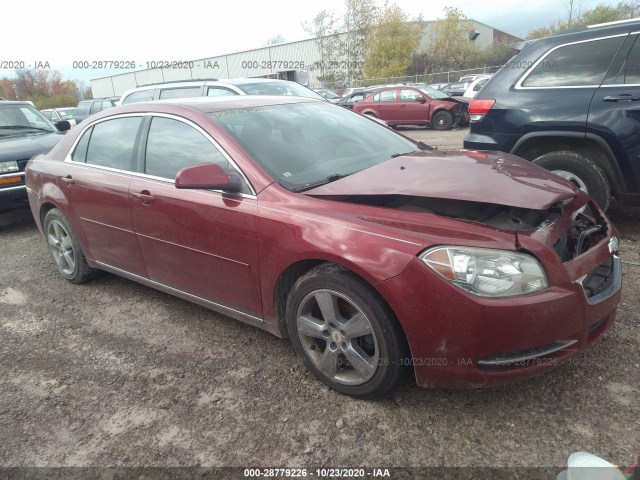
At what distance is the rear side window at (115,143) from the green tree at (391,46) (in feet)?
138

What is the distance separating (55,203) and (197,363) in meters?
2.19

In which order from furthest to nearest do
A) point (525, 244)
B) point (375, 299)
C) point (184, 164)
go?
point (184, 164)
point (375, 299)
point (525, 244)

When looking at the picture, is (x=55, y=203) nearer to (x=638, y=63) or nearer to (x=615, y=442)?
(x=615, y=442)

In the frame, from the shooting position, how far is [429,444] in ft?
7.13

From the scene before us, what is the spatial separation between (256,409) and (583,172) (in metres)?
3.50

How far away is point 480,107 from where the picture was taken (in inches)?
186

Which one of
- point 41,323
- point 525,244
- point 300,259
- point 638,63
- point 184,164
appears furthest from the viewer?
point 638,63

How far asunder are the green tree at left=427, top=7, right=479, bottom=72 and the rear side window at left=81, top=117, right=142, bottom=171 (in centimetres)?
4438

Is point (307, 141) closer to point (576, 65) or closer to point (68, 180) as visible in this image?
point (68, 180)

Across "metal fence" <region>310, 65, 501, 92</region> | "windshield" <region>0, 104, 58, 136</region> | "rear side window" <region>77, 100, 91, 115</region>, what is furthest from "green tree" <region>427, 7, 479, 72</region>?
"windshield" <region>0, 104, 58, 136</region>

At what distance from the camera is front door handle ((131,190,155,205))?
3.15m

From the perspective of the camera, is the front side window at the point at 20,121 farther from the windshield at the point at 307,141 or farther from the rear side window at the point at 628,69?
the rear side window at the point at 628,69

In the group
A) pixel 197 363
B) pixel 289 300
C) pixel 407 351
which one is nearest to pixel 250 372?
pixel 197 363

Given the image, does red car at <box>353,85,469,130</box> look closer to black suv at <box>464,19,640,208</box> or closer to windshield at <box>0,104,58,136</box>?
windshield at <box>0,104,58,136</box>
